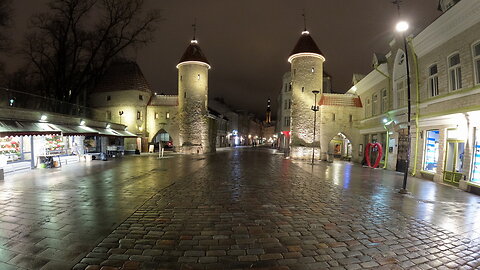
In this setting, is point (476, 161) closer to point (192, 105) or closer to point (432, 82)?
point (432, 82)

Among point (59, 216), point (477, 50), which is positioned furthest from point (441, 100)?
point (59, 216)

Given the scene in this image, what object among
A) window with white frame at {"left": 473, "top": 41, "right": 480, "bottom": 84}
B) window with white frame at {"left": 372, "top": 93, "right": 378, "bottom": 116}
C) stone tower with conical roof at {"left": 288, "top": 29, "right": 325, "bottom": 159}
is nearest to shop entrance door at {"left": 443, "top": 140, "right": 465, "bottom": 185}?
window with white frame at {"left": 473, "top": 41, "right": 480, "bottom": 84}

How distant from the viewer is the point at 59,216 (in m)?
5.88

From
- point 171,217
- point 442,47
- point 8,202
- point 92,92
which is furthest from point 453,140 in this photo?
point 92,92

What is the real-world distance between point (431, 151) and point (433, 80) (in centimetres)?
381

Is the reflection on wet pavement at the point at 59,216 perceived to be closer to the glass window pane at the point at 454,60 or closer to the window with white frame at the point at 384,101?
the glass window pane at the point at 454,60

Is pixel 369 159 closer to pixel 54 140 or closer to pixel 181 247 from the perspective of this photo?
pixel 181 247

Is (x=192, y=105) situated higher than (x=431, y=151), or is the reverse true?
(x=192, y=105)

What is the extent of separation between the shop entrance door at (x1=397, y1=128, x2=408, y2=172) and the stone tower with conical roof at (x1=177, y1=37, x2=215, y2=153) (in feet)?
76.8

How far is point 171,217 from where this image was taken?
6062 millimetres

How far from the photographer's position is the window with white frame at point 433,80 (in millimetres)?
13359

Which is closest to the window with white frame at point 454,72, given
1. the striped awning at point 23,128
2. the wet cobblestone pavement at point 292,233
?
the wet cobblestone pavement at point 292,233

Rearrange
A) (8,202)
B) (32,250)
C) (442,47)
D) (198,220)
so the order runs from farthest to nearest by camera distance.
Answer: (442,47)
(8,202)
(198,220)
(32,250)

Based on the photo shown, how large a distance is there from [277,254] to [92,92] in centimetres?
3947
